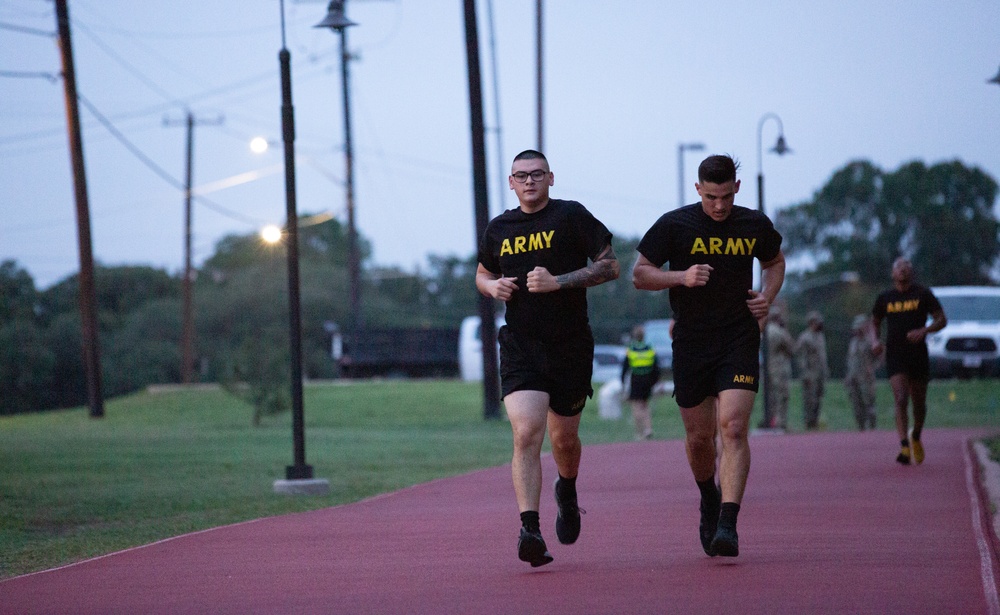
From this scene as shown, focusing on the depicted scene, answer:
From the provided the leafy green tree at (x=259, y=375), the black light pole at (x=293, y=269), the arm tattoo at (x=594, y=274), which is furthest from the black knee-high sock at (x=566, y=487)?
the leafy green tree at (x=259, y=375)

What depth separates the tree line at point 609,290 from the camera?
70.1 metres

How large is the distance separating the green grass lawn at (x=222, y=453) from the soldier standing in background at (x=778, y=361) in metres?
2.27

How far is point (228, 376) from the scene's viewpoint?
1175 inches

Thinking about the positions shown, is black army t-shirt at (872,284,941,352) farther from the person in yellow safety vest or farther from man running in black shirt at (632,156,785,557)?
the person in yellow safety vest

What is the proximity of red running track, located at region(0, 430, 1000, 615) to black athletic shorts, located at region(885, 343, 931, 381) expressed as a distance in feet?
5.62

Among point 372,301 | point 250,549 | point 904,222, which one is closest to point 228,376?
point 250,549

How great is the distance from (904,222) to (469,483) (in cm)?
7549

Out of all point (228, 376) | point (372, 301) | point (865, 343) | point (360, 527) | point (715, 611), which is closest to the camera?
point (715, 611)

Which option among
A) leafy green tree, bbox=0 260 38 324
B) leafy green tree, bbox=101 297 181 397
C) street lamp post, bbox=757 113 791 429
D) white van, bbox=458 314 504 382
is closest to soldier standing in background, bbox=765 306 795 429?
street lamp post, bbox=757 113 791 429

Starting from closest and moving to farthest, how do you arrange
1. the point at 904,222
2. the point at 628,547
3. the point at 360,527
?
1. the point at 628,547
2. the point at 360,527
3. the point at 904,222

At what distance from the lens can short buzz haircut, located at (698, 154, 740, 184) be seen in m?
7.23

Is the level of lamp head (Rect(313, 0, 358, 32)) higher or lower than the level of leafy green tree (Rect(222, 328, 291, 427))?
higher

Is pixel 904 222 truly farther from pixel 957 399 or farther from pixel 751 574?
pixel 751 574

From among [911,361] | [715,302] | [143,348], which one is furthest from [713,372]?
[143,348]
